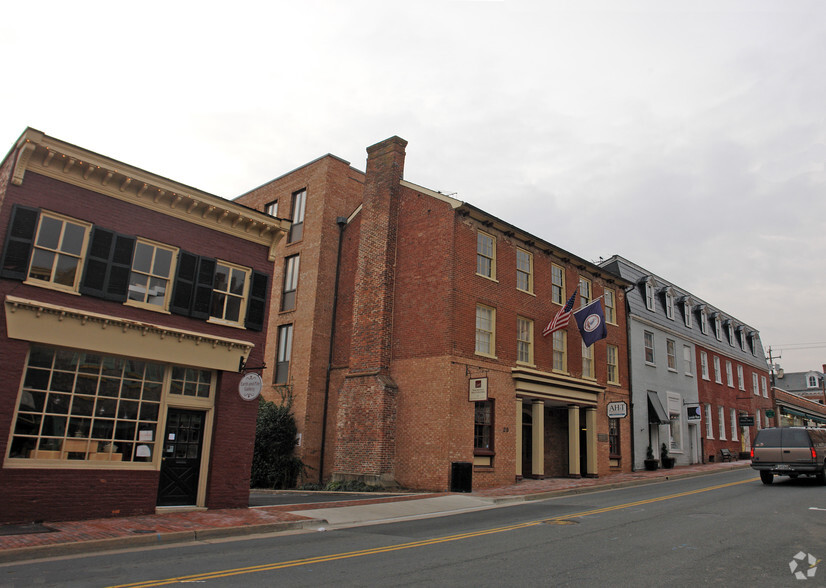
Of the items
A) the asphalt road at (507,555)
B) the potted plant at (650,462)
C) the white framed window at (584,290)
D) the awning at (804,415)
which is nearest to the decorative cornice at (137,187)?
the asphalt road at (507,555)

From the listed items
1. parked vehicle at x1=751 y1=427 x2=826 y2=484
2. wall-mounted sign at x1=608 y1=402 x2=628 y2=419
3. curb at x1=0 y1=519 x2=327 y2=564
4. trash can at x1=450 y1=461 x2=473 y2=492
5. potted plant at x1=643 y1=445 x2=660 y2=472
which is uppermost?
wall-mounted sign at x1=608 y1=402 x2=628 y2=419

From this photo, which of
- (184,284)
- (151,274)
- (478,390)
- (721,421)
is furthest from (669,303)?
(151,274)

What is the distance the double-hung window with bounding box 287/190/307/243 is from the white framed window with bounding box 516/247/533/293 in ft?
31.7

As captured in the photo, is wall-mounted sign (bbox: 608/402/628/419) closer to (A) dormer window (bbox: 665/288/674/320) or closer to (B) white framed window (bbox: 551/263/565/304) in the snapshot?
(B) white framed window (bbox: 551/263/565/304)

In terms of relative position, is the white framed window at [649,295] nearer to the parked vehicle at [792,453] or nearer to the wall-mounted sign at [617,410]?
the wall-mounted sign at [617,410]

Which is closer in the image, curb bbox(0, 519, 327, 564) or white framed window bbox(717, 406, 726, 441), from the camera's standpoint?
curb bbox(0, 519, 327, 564)

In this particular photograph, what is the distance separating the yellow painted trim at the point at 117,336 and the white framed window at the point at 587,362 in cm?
1650

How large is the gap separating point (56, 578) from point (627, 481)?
65.0ft

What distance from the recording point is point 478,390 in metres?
19.7

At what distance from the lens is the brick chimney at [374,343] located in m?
20.6

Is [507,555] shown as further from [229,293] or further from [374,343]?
[374,343]

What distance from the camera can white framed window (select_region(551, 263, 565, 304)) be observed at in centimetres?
2560

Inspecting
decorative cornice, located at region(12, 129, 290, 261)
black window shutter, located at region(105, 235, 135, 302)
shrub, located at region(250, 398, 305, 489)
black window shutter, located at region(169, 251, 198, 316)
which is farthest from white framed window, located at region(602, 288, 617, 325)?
black window shutter, located at region(105, 235, 135, 302)

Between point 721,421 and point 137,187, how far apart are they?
3838cm
